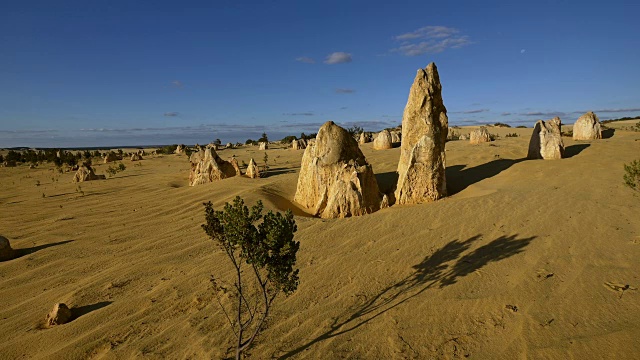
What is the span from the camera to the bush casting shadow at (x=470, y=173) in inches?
463

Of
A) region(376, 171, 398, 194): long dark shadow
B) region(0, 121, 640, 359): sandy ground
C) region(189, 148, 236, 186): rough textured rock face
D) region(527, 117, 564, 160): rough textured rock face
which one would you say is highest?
region(527, 117, 564, 160): rough textured rock face

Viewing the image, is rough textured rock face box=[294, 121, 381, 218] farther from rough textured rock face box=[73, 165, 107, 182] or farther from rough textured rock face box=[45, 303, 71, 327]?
rough textured rock face box=[73, 165, 107, 182]

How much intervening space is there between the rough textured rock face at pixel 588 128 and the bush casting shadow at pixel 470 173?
31.0 ft

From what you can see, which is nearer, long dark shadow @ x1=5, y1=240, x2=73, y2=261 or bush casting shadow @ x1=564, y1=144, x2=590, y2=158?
long dark shadow @ x1=5, y1=240, x2=73, y2=261

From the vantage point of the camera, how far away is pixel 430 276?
5.78 m

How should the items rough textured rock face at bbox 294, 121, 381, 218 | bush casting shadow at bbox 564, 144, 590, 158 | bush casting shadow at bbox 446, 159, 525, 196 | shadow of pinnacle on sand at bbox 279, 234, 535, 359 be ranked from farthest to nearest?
bush casting shadow at bbox 564, 144, 590, 158 → bush casting shadow at bbox 446, 159, 525, 196 → rough textured rock face at bbox 294, 121, 381, 218 → shadow of pinnacle on sand at bbox 279, 234, 535, 359

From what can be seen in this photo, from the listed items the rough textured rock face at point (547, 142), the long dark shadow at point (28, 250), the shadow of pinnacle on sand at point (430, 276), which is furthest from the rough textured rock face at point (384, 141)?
the long dark shadow at point (28, 250)

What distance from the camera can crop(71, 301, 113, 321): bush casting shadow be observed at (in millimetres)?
5355

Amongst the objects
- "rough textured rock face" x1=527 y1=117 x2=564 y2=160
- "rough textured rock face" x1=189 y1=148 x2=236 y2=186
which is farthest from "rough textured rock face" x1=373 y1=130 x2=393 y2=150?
"rough textured rock face" x1=189 y1=148 x2=236 y2=186

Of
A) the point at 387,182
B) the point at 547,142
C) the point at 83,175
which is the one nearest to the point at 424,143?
the point at 387,182

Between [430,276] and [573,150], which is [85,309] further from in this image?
[573,150]

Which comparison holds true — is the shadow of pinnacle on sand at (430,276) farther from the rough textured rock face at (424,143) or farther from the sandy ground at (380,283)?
the rough textured rock face at (424,143)

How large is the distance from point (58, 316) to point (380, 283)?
16.7 feet

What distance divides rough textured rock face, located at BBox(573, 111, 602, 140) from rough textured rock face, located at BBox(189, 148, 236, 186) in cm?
2115
